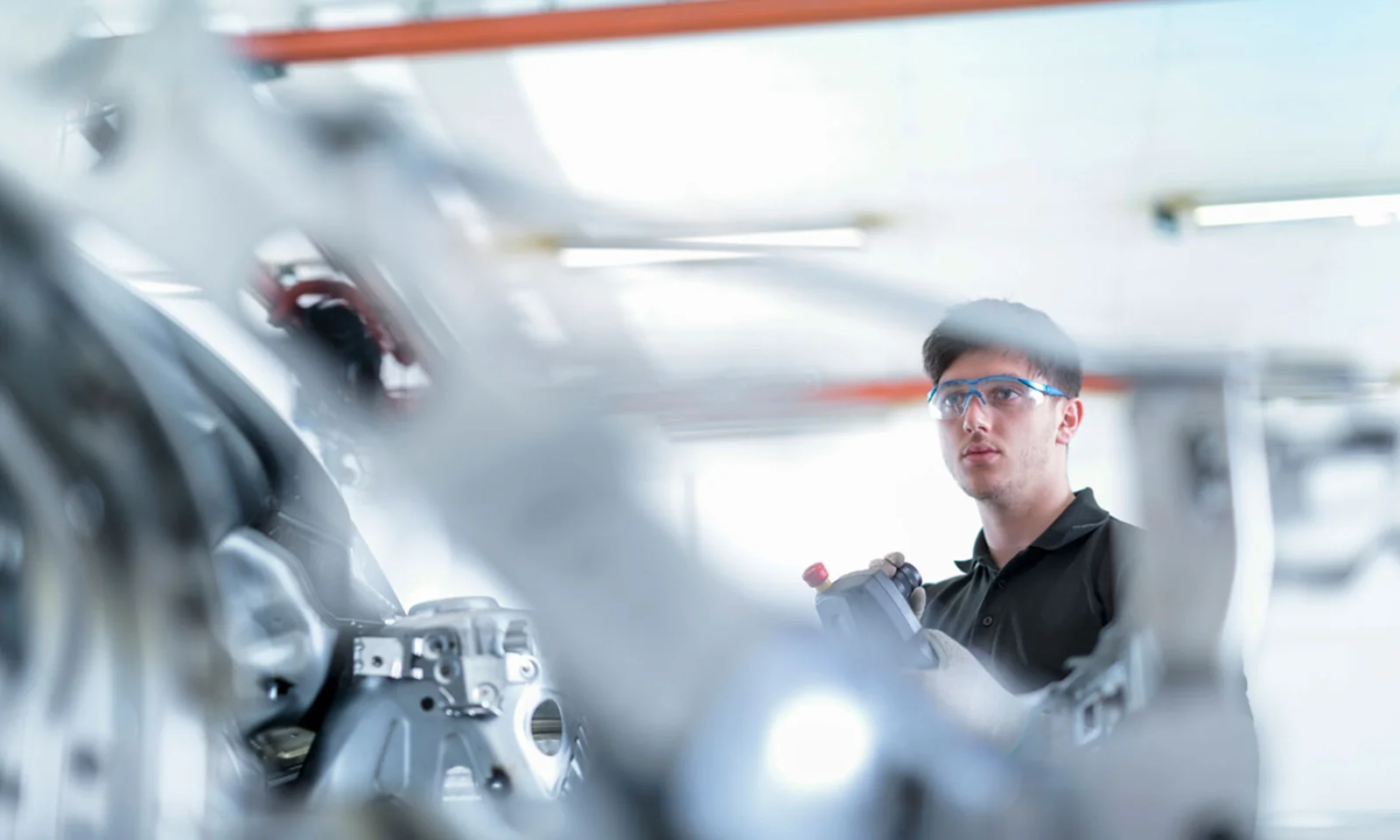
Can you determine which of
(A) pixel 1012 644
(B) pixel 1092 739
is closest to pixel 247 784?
(B) pixel 1092 739

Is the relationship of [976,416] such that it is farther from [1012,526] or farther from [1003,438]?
[1012,526]

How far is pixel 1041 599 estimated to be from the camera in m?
1.78

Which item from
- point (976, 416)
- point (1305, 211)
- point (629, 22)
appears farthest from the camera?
point (1305, 211)

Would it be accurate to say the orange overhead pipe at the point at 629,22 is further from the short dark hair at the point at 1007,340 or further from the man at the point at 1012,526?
the short dark hair at the point at 1007,340

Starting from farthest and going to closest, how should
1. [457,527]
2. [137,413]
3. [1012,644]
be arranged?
1. [1012,644]
2. [137,413]
3. [457,527]

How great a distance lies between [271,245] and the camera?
1.10 m

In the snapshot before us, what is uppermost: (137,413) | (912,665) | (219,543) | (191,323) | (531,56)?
(531,56)

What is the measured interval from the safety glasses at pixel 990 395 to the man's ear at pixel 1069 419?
0.03m

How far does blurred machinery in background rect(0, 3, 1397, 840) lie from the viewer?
1.04 metres

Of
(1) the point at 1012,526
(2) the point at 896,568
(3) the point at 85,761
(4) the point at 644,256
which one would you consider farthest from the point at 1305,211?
(3) the point at 85,761

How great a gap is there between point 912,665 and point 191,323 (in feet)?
2.71

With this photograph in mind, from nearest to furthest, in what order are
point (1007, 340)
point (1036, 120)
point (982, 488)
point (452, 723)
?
point (452, 723) < point (1007, 340) < point (982, 488) < point (1036, 120)

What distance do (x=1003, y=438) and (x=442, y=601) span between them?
839mm

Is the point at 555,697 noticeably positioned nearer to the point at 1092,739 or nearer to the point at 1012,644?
the point at 1092,739
